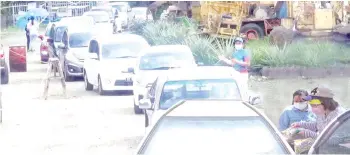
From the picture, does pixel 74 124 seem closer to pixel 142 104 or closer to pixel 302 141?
pixel 142 104

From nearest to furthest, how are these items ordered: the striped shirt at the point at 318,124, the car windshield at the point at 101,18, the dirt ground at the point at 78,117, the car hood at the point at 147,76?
1. the striped shirt at the point at 318,124
2. the dirt ground at the point at 78,117
3. the car hood at the point at 147,76
4. the car windshield at the point at 101,18

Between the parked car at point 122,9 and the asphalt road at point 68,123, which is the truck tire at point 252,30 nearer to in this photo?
the asphalt road at point 68,123

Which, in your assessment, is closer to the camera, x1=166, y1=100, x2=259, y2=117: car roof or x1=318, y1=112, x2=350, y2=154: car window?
x1=318, y1=112, x2=350, y2=154: car window

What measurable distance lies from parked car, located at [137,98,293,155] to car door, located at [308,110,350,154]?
11.4 inches

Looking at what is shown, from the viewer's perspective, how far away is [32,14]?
1423 inches

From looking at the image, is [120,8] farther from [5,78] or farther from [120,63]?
[120,63]

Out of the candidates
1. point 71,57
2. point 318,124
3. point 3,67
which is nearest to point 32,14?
point 71,57

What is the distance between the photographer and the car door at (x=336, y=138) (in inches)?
269

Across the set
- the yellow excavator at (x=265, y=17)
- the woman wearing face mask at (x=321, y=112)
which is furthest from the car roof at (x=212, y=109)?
the yellow excavator at (x=265, y=17)

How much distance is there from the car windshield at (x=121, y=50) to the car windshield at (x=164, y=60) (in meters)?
3.02

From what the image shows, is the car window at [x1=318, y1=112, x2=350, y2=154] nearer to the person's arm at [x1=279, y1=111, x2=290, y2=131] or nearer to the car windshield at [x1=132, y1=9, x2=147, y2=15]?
the person's arm at [x1=279, y1=111, x2=290, y2=131]

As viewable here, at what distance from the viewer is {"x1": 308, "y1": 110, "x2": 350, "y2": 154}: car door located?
6842 mm

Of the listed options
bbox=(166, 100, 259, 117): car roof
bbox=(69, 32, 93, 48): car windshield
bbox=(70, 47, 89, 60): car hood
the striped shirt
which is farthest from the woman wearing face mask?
bbox=(69, 32, 93, 48): car windshield

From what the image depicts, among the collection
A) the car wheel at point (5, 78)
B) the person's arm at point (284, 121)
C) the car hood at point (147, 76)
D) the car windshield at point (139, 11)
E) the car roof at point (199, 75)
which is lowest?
the car wheel at point (5, 78)
